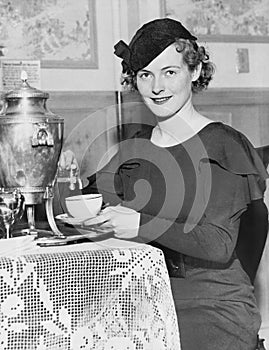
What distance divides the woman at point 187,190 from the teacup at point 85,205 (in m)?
0.06

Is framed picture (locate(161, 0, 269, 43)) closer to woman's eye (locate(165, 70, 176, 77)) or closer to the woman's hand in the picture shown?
woman's eye (locate(165, 70, 176, 77))

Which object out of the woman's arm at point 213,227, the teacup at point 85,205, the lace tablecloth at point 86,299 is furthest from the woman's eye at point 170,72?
the lace tablecloth at point 86,299

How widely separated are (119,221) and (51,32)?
148 centimetres

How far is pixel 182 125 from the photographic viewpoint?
7.05ft

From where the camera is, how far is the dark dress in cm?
190

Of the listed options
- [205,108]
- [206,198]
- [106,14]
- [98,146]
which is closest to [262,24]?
[205,108]

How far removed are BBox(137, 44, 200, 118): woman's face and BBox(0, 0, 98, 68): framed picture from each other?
0.98 m

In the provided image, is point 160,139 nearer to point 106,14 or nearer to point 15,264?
point 15,264

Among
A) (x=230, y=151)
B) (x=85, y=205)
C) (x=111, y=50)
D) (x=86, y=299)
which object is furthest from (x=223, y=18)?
(x=86, y=299)

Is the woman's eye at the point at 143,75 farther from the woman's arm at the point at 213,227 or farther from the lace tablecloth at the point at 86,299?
the lace tablecloth at the point at 86,299

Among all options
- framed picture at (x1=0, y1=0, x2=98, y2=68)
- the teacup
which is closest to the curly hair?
the teacup

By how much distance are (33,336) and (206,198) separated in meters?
0.69

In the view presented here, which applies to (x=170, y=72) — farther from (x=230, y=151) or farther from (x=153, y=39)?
(x=230, y=151)

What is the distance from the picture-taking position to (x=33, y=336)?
1.44 meters
